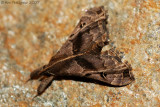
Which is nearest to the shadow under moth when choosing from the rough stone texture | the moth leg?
the moth leg

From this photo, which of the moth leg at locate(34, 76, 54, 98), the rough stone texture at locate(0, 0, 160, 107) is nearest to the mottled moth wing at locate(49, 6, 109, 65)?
the rough stone texture at locate(0, 0, 160, 107)

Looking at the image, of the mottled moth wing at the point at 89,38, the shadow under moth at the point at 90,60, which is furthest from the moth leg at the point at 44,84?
the mottled moth wing at the point at 89,38

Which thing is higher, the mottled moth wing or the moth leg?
the mottled moth wing

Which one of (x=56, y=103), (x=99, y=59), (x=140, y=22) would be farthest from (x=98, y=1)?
(x=56, y=103)

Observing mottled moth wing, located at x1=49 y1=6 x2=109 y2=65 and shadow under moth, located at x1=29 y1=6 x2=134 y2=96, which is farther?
mottled moth wing, located at x1=49 y1=6 x2=109 y2=65

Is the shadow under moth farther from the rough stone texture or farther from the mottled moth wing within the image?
the rough stone texture

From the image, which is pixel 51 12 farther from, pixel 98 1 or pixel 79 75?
pixel 79 75

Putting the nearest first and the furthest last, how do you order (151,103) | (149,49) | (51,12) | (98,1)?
(151,103), (149,49), (98,1), (51,12)
